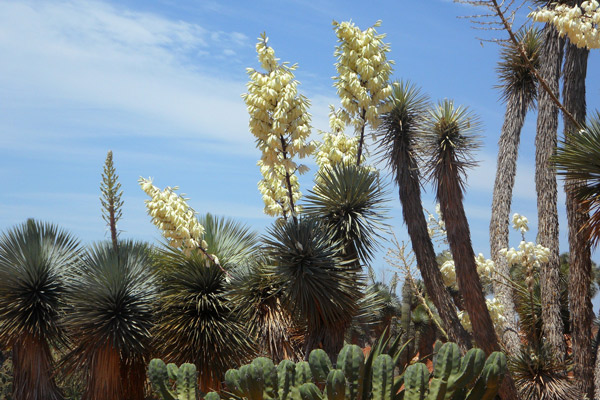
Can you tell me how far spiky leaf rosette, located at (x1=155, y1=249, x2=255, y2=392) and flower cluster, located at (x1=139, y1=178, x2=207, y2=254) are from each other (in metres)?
1.23

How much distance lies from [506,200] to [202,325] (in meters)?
6.94

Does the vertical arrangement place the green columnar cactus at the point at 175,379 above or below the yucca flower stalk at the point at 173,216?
below

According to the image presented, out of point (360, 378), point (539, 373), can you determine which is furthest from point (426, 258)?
point (360, 378)

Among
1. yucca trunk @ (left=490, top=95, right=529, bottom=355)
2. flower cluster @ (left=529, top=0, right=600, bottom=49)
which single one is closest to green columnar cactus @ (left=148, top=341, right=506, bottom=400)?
flower cluster @ (left=529, top=0, right=600, bottom=49)

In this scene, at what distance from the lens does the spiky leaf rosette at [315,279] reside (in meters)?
9.45

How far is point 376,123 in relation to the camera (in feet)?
31.7

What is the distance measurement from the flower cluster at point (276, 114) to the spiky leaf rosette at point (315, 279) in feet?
3.03

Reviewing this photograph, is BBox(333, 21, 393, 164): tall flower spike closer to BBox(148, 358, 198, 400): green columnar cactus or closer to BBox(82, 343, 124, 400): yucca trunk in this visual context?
BBox(148, 358, 198, 400): green columnar cactus

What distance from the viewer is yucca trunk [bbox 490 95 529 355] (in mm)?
13031

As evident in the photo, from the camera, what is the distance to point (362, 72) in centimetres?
942

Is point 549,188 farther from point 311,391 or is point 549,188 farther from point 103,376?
point 103,376

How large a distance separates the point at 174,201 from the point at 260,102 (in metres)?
2.02

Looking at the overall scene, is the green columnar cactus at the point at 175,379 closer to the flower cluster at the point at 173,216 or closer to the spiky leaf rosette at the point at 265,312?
the flower cluster at the point at 173,216

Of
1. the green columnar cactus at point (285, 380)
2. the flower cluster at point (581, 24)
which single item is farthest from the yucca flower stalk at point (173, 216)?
the flower cluster at point (581, 24)
